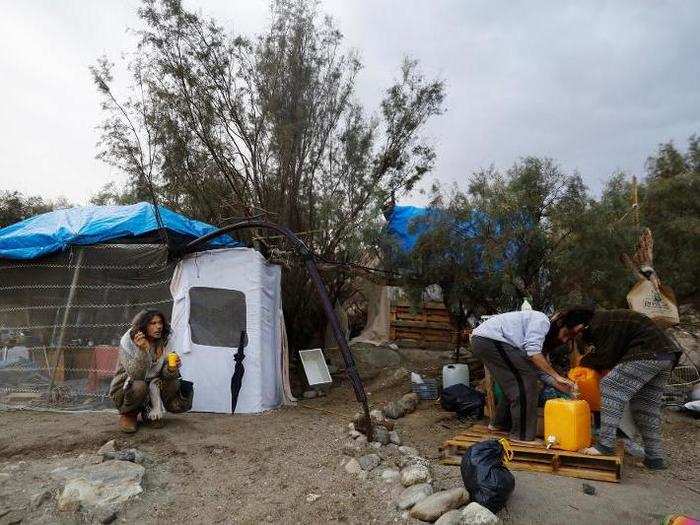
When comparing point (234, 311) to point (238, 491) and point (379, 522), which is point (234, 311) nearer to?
point (238, 491)

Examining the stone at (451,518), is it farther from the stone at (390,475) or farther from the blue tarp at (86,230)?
the blue tarp at (86,230)

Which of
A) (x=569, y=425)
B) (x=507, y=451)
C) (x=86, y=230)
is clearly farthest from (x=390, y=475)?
(x=86, y=230)

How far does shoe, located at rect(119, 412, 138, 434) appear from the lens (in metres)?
5.51

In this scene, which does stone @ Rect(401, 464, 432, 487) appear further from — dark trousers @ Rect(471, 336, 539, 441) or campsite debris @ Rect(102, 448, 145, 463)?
campsite debris @ Rect(102, 448, 145, 463)

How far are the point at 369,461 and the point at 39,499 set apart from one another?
2567 millimetres

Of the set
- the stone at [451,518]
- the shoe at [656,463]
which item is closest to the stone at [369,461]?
the stone at [451,518]

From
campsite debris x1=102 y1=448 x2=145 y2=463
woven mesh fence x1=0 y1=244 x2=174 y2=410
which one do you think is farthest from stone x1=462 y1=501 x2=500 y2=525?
woven mesh fence x1=0 y1=244 x2=174 y2=410

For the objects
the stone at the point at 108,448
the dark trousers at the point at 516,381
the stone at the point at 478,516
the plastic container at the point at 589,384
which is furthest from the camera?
the plastic container at the point at 589,384

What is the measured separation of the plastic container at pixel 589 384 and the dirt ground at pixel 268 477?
0.59 m

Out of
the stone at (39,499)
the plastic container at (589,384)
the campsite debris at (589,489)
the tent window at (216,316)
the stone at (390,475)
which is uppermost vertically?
the tent window at (216,316)

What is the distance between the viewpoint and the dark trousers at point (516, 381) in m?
4.95

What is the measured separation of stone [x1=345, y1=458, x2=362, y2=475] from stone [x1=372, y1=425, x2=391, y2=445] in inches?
26.5

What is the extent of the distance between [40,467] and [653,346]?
5.39m

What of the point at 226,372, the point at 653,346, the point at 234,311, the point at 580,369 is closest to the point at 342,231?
the point at 234,311
